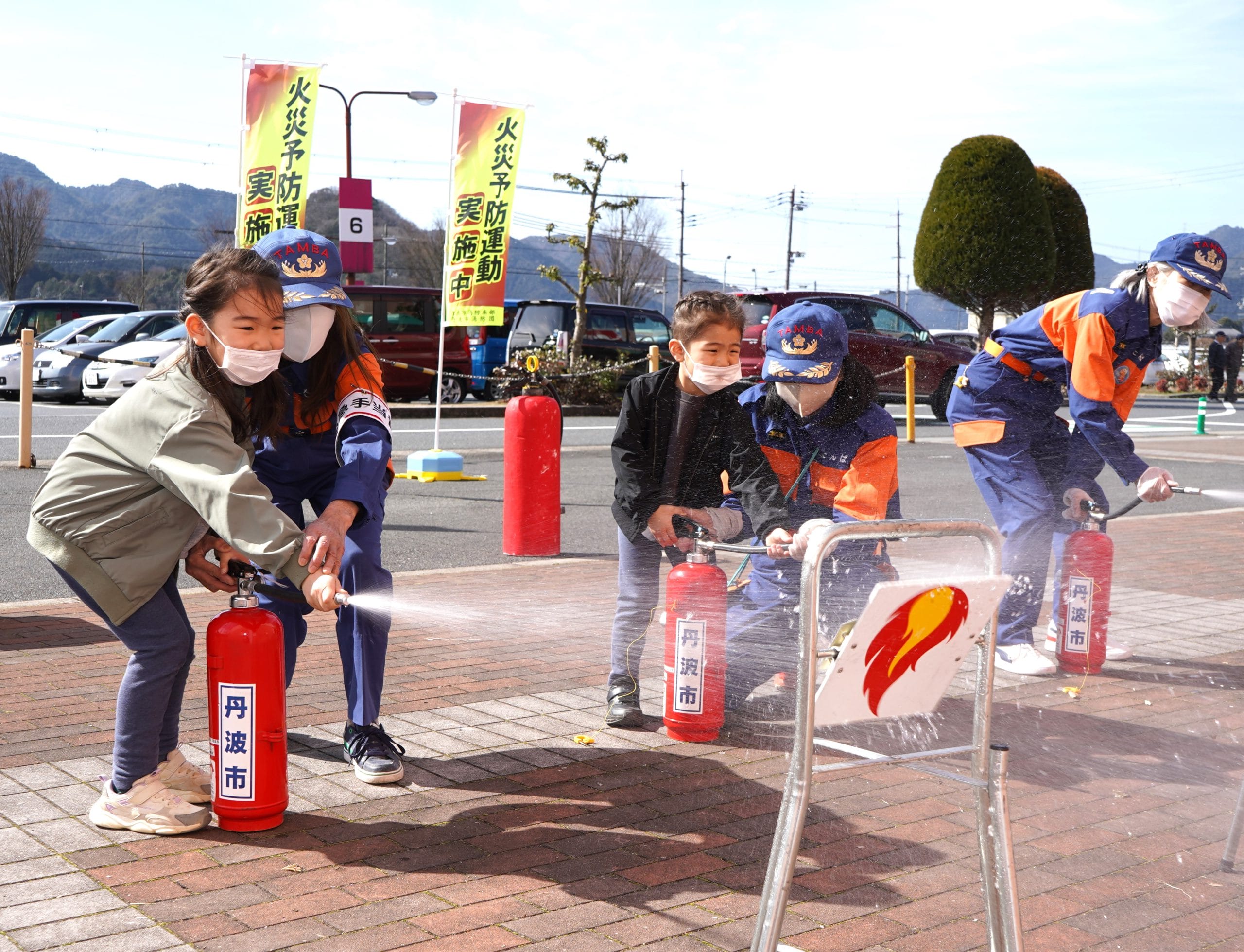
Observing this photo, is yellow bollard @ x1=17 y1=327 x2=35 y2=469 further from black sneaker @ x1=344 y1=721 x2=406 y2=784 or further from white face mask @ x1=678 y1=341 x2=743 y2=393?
white face mask @ x1=678 y1=341 x2=743 y2=393

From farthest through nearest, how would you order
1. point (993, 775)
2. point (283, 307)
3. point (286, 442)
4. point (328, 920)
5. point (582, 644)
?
1. point (582, 644)
2. point (286, 442)
3. point (283, 307)
4. point (328, 920)
5. point (993, 775)

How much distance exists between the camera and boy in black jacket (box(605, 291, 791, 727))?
14.0ft

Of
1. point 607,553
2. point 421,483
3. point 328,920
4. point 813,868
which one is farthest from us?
point 421,483

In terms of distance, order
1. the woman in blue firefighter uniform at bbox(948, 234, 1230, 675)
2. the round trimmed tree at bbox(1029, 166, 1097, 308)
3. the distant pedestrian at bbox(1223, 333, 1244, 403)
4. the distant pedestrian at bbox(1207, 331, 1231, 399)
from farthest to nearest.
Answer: the round trimmed tree at bbox(1029, 166, 1097, 308)
the distant pedestrian at bbox(1207, 331, 1231, 399)
the distant pedestrian at bbox(1223, 333, 1244, 403)
the woman in blue firefighter uniform at bbox(948, 234, 1230, 675)

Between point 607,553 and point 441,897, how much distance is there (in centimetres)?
541

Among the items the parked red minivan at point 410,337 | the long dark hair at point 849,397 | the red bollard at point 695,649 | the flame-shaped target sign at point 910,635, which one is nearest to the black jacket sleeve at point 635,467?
the red bollard at point 695,649

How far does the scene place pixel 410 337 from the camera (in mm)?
22156

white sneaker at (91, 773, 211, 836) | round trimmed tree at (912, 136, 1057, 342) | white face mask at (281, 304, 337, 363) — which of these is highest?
round trimmed tree at (912, 136, 1057, 342)

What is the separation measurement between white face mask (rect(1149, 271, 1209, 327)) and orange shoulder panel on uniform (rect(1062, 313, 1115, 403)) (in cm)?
23

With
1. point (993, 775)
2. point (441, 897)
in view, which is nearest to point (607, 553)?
point (441, 897)

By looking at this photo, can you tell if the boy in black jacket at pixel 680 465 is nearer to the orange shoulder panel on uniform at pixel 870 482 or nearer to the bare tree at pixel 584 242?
the orange shoulder panel on uniform at pixel 870 482

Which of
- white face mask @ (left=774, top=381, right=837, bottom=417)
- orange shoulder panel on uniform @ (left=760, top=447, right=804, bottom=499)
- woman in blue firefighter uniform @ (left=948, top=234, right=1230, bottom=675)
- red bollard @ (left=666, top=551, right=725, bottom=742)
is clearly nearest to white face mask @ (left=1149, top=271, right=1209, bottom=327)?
woman in blue firefighter uniform @ (left=948, top=234, right=1230, bottom=675)

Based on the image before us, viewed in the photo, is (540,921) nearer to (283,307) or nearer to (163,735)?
(163,735)

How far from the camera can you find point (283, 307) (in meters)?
3.52
